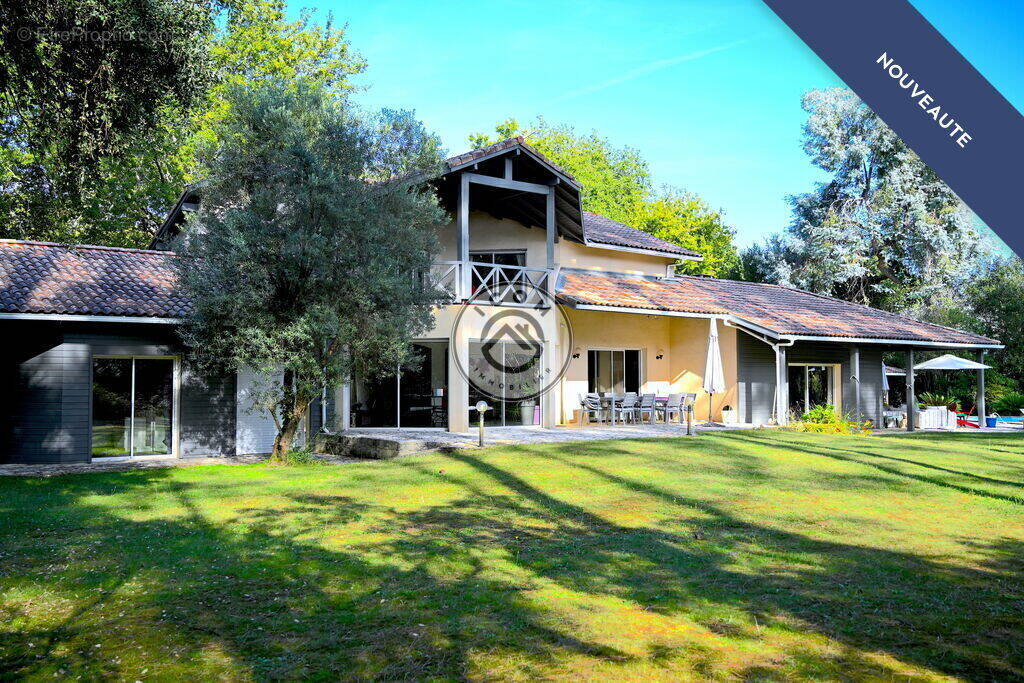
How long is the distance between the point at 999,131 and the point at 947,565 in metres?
4.78

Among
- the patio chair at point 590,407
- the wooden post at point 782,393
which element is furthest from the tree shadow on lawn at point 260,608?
the wooden post at point 782,393

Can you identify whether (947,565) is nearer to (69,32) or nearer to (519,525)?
(519,525)

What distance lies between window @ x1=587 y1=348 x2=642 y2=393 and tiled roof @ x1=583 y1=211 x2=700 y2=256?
3196 millimetres

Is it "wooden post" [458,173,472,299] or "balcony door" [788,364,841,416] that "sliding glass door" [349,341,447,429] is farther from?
"balcony door" [788,364,841,416]

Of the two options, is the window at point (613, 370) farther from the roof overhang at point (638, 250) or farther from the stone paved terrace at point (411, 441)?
the roof overhang at point (638, 250)

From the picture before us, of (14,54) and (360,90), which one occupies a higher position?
(360,90)

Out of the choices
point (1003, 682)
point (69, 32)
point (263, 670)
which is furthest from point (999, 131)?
point (69, 32)

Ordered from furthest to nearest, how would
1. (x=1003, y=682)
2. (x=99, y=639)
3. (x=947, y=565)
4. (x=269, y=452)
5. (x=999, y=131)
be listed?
(x=269, y=452)
(x=947, y=565)
(x=99, y=639)
(x=1003, y=682)
(x=999, y=131)

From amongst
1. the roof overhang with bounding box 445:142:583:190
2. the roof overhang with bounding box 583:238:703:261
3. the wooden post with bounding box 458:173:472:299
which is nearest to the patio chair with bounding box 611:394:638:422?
the roof overhang with bounding box 583:238:703:261

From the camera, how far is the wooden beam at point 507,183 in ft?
56.3

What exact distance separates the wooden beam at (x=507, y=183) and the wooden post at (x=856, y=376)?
37.9 feet

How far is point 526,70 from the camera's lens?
2302 centimetres

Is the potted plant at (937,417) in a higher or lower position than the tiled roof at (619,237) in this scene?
lower

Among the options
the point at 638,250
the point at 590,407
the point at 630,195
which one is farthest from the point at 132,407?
the point at 630,195
